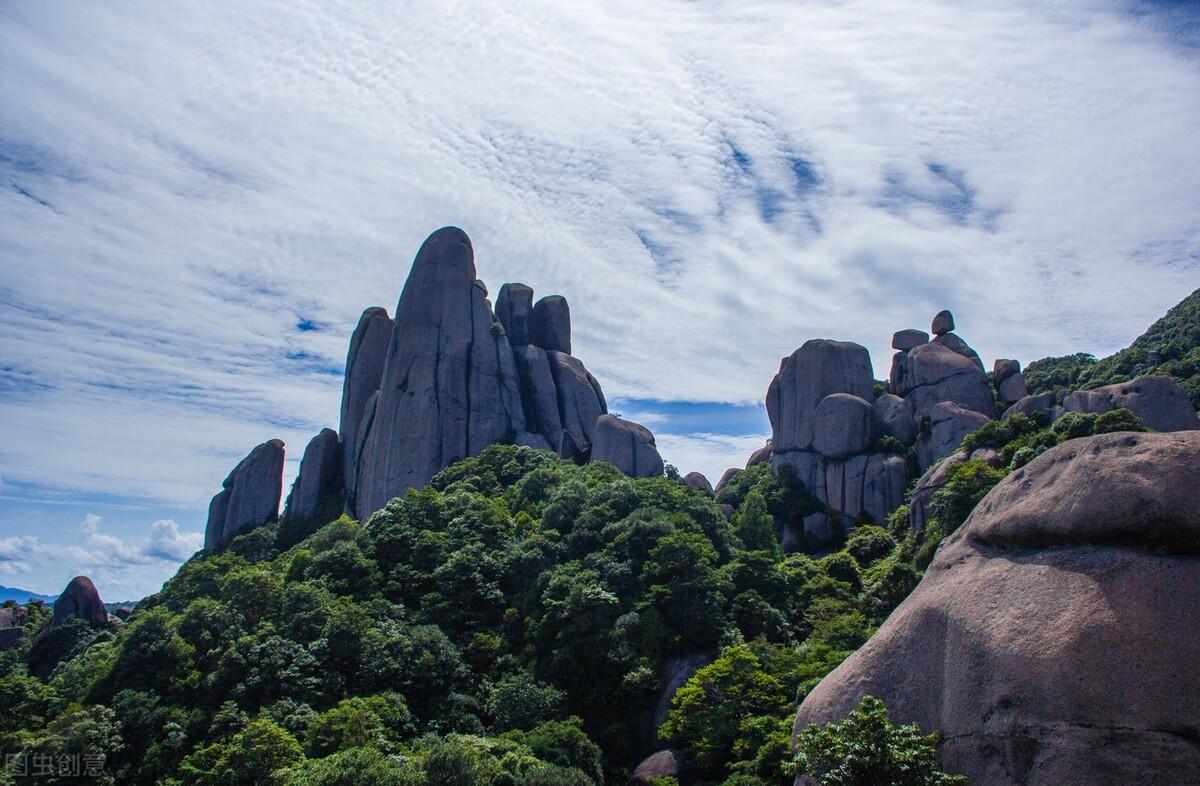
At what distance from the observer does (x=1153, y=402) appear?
119 ft

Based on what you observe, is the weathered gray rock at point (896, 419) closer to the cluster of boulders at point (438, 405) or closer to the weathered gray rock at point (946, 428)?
the weathered gray rock at point (946, 428)

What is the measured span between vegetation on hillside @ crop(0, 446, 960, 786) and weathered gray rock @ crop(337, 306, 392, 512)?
17828 mm

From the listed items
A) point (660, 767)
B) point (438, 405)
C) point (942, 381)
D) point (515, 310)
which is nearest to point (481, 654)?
point (660, 767)

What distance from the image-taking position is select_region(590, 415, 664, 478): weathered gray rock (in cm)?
5212

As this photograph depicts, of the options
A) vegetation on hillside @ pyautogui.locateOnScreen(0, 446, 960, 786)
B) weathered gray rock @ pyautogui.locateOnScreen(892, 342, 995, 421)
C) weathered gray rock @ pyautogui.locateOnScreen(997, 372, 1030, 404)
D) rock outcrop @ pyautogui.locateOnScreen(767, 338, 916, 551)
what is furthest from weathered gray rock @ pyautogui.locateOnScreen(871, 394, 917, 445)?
vegetation on hillside @ pyautogui.locateOnScreen(0, 446, 960, 786)

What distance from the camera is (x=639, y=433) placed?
53.5m

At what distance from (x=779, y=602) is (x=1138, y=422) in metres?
14.8

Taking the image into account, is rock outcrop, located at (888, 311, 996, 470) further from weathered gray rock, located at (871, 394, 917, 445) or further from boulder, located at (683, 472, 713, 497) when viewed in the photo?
boulder, located at (683, 472, 713, 497)

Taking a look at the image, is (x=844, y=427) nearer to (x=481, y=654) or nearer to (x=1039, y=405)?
(x=1039, y=405)

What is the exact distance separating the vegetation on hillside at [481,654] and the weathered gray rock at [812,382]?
48.1 feet

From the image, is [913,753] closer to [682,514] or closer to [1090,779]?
[1090,779]

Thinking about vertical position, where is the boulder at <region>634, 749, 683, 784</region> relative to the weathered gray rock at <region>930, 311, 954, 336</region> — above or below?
below

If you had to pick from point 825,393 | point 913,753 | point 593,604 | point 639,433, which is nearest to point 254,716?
point 593,604

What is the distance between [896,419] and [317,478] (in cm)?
3781
